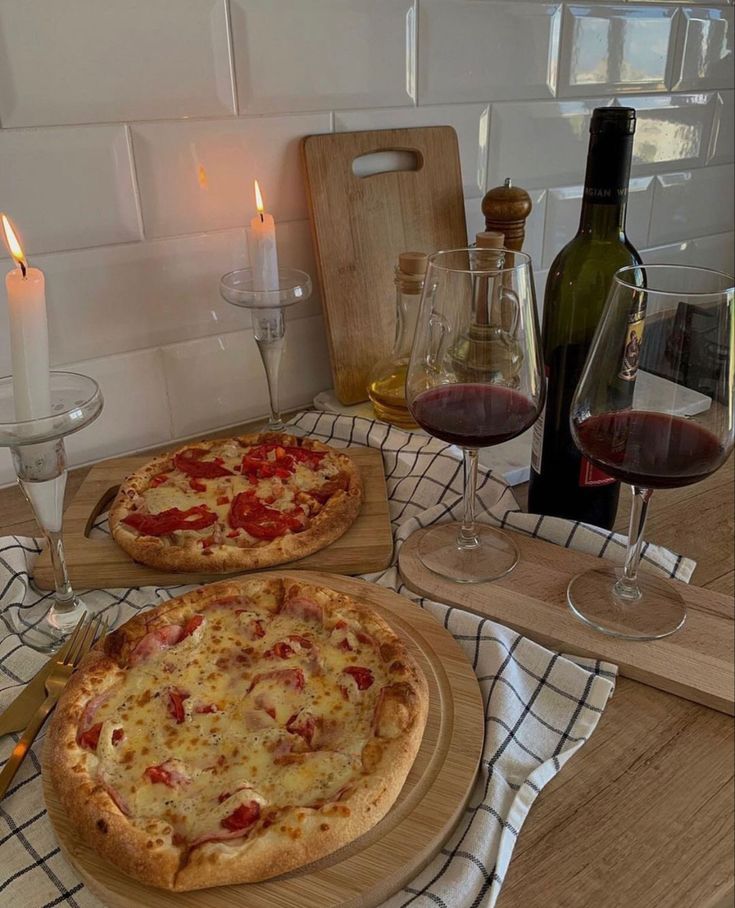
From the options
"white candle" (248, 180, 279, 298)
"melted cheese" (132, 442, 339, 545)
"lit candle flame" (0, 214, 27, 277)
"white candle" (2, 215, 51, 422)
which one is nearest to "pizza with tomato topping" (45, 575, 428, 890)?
"melted cheese" (132, 442, 339, 545)

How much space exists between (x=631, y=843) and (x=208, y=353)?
2.81 feet

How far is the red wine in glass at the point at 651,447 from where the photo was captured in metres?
0.69

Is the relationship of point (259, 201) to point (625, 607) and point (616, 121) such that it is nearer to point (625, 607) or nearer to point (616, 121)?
point (616, 121)

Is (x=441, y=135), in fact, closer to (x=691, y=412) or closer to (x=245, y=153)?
(x=245, y=153)

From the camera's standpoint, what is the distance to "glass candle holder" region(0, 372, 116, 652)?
70 centimetres

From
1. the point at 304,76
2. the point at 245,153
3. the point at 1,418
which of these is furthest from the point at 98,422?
the point at 304,76

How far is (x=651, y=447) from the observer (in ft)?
2.32

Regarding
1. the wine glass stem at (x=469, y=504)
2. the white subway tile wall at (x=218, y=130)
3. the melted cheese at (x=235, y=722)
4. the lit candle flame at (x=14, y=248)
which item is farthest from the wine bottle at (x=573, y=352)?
the lit candle flame at (x=14, y=248)

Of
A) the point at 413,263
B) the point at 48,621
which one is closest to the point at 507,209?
the point at 413,263

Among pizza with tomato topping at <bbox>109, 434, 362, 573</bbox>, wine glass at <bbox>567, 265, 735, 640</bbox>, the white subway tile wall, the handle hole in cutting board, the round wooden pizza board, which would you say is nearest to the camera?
the round wooden pizza board

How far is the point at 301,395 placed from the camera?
131 centimetres

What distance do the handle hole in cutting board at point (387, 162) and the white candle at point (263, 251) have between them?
8.0 inches

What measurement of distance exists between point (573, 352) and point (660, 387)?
0.75 ft

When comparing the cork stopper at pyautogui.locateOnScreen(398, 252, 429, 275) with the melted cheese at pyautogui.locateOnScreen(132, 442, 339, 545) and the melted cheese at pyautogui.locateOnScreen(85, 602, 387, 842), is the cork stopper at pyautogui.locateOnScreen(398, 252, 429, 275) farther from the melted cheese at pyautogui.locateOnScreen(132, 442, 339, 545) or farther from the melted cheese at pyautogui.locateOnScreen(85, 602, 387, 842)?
the melted cheese at pyautogui.locateOnScreen(85, 602, 387, 842)
